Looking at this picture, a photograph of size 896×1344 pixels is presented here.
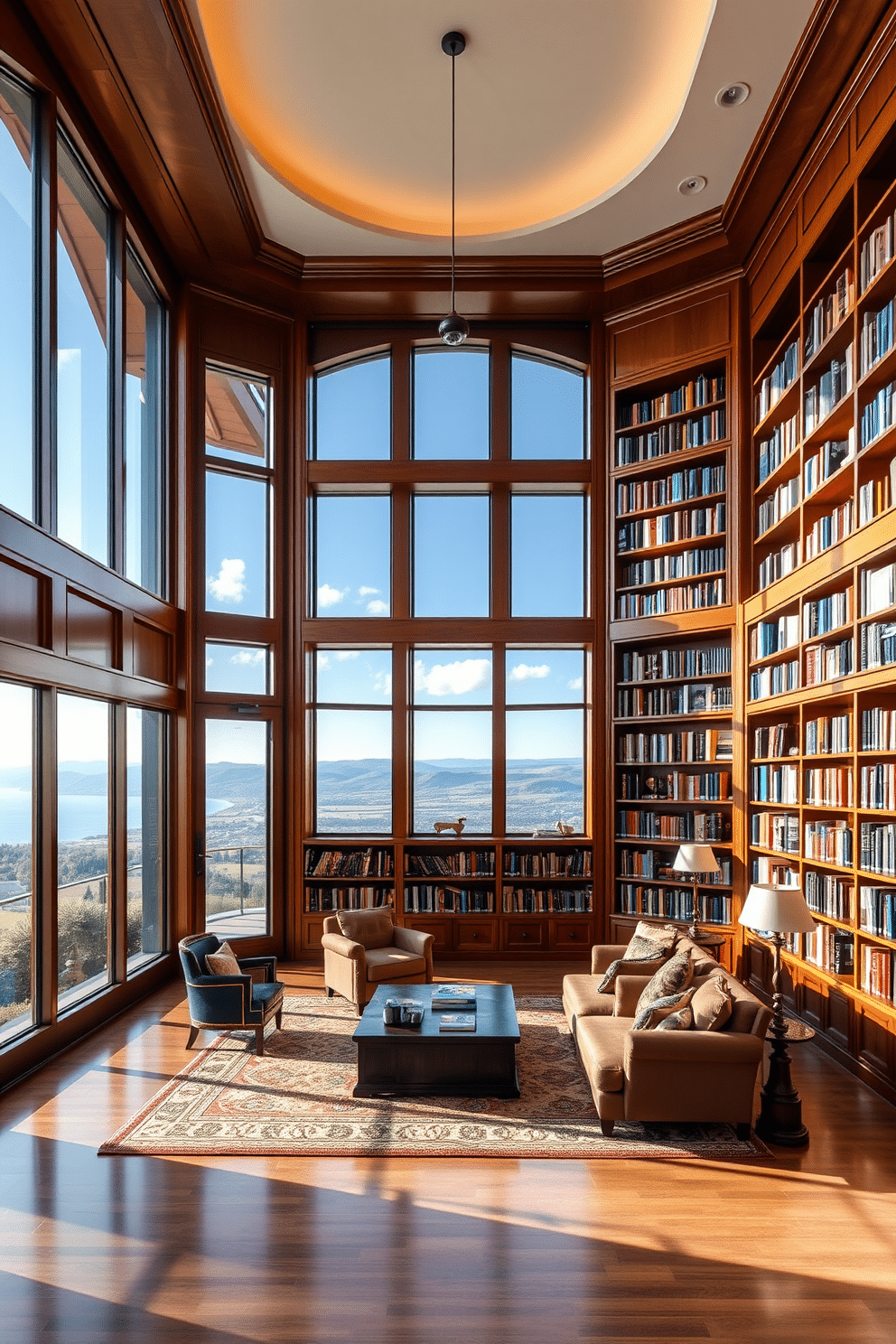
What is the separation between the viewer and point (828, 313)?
6.61m

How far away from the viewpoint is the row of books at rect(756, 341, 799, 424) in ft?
24.5

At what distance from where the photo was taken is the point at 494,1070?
18.6 ft

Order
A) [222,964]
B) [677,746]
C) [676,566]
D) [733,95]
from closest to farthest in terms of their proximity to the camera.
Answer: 1. [222,964]
2. [733,95]
3. [677,746]
4. [676,566]

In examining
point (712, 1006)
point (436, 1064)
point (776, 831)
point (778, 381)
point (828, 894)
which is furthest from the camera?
point (778, 381)

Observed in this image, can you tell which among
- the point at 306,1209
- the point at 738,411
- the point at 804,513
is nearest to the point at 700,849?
the point at 804,513

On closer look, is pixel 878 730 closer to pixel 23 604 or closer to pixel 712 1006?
pixel 712 1006

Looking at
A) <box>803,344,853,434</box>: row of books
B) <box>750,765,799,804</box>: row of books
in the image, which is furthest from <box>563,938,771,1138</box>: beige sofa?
<box>803,344,853,434</box>: row of books

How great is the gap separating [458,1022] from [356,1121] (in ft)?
3.05

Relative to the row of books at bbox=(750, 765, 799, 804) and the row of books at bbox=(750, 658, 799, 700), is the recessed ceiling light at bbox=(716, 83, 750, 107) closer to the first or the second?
the row of books at bbox=(750, 658, 799, 700)

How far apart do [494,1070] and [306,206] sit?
700cm

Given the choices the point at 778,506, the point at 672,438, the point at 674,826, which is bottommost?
the point at 674,826

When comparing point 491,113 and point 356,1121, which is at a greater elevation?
point 491,113

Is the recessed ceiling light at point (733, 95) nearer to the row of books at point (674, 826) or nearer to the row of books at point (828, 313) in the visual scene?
the row of books at point (828, 313)

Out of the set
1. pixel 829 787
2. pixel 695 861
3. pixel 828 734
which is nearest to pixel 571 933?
pixel 695 861
